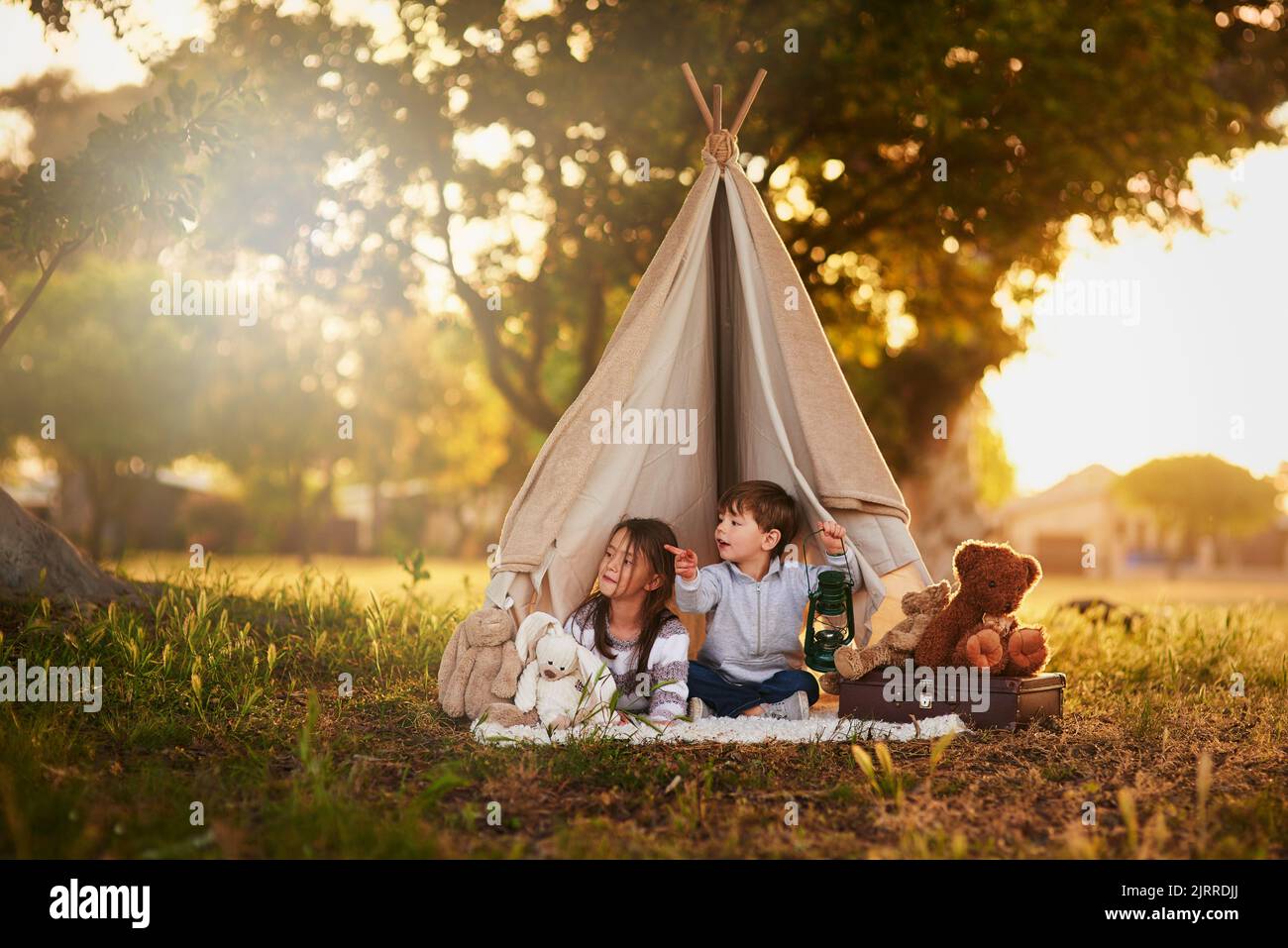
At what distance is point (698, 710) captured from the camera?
197 inches

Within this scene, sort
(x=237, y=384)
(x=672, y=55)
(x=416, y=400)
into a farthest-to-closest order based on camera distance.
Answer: (x=416, y=400)
(x=237, y=384)
(x=672, y=55)

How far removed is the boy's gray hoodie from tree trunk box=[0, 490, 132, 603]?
3.45m

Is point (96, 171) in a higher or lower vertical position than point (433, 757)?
higher

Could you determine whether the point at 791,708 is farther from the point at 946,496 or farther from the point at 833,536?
the point at 946,496

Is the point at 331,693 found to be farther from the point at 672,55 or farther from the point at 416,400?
the point at 416,400

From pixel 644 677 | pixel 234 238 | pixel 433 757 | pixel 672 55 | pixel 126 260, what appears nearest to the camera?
pixel 433 757

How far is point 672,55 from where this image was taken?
27.2 ft

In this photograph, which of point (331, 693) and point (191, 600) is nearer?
point (331, 693)

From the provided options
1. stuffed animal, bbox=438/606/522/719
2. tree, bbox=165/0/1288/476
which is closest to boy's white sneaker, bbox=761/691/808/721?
stuffed animal, bbox=438/606/522/719

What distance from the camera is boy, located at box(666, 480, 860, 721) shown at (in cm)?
520

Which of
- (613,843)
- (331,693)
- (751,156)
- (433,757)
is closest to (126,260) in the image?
(751,156)

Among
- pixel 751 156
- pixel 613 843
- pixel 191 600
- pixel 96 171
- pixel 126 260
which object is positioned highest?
pixel 126 260

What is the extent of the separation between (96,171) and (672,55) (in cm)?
422

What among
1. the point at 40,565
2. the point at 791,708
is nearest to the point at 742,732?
the point at 791,708
